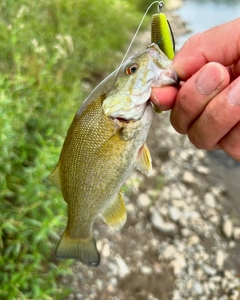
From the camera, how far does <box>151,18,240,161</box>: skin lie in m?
1.76

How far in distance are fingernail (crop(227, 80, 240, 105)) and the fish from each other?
0.27 meters

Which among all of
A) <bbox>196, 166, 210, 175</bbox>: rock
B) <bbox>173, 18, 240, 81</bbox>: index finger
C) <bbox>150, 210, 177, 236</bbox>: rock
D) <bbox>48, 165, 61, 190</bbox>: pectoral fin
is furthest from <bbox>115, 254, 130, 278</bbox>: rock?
<bbox>173, 18, 240, 81</bbox>: index finger

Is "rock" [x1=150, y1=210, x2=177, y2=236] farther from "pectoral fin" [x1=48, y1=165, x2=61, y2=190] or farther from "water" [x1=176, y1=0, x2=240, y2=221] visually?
"pectoral fin" [x1=48, y1=165, x2=61, y2=190]

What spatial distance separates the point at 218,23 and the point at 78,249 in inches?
378

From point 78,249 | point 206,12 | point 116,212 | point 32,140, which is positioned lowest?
point 206,12

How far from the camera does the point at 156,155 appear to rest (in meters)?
5.92

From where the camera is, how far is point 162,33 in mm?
1732

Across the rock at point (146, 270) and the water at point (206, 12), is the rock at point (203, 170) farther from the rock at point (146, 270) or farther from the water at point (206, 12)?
the water at point (206, 12)

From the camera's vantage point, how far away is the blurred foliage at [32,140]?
2.86 metres

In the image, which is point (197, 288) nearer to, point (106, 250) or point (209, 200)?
point (106, 250)

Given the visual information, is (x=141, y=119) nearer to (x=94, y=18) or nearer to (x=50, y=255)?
(x=50, y=255)

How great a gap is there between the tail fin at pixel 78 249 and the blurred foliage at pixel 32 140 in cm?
46

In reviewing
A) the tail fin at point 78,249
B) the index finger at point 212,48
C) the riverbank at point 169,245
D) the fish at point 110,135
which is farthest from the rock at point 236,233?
the index finger at point 212,48

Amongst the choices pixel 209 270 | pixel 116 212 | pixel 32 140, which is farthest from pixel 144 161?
pixel 209 270
